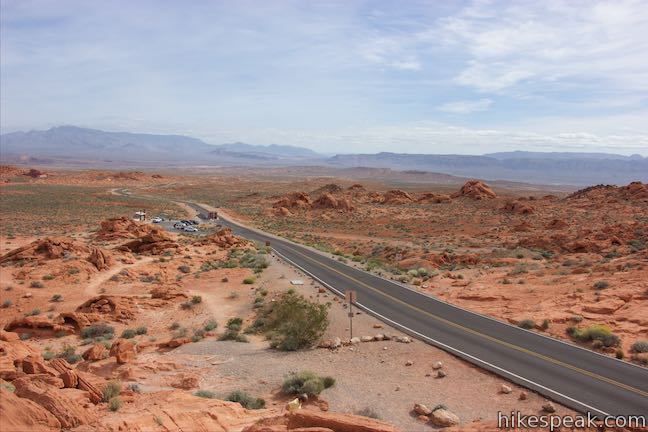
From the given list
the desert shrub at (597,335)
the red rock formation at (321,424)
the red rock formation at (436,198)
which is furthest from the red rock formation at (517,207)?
the red rock formation at (321,424)

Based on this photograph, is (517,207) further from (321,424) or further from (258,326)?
(321,424)

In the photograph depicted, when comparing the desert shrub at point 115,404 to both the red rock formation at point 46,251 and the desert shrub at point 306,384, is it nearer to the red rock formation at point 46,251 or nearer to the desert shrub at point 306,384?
the desert shrub at point 306,384

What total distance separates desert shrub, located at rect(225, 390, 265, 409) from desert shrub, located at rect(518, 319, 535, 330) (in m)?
13.3

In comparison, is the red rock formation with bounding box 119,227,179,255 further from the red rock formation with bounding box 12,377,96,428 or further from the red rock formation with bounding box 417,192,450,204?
the red rock formation with bounding box 417,192,450,204

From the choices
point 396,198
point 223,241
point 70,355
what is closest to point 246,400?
point 70,355

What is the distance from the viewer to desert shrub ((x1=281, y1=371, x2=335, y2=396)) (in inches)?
515

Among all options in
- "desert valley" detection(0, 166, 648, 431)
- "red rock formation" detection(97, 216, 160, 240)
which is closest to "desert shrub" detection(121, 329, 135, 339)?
"desert valley" detection(0, 166, 648, 431)

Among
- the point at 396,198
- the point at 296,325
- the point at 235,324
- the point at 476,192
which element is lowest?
the point at 235,324

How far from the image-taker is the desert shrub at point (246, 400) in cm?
1227

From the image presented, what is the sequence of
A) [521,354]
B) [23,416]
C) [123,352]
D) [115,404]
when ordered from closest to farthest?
1. [23,416]
2. [115,404]
3. [521,354]
4. [123,352]

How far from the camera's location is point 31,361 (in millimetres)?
11984

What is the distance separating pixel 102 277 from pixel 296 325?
742 inches

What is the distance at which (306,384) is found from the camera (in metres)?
13.1

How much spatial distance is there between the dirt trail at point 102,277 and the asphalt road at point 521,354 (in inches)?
601
